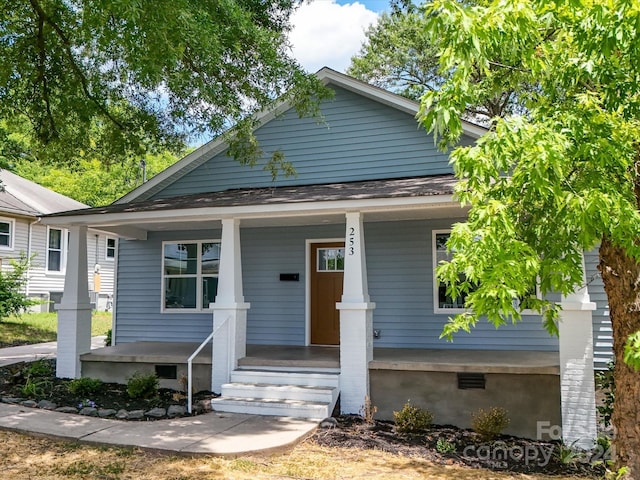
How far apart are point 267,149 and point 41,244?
578 inches

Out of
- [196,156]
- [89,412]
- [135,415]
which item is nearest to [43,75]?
[196,156]

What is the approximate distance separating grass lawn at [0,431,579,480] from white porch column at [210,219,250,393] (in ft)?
8.59

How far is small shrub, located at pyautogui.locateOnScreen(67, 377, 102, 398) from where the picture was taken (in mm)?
8305

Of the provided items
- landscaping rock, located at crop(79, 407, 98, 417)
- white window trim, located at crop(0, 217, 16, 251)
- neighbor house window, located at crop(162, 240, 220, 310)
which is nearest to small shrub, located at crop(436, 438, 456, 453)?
landscaping rock, located at crop(79, 407, 98, 417)

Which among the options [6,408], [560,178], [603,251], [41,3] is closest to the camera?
[560,178]

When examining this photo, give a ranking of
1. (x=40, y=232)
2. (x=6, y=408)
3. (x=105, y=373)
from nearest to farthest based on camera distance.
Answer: (x=6, y=408)
(x=105, y=373)
(x=40, y=232)

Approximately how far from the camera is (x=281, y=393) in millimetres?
7605

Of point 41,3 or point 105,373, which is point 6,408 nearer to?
point 105,373

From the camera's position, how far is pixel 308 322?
10297 mm

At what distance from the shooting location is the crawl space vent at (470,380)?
23.7 feet

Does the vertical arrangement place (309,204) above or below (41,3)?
below

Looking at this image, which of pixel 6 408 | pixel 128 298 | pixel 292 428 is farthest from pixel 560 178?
pixel 128 298

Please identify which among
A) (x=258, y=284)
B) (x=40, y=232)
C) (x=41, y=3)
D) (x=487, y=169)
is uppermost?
(x=41, y=3)

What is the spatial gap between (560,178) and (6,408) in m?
7.61
